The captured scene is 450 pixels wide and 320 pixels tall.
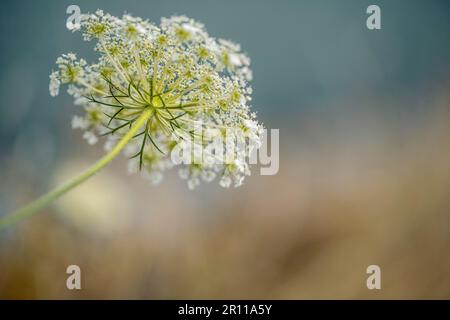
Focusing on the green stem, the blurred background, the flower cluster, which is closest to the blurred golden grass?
the blurred background

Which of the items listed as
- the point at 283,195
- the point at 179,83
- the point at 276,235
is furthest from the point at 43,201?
the point at 283,195

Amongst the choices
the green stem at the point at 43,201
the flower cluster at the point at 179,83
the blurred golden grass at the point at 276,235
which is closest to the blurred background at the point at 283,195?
the blurred golden grass at the point at 276,235

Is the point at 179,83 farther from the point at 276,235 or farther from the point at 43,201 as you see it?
the point at 276,235

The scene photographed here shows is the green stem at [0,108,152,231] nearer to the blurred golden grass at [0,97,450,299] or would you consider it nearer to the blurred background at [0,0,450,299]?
the blurred background at [0,0,450,299]

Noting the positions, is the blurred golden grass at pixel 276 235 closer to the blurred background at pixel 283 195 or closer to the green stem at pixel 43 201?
the blurred background at pixel 283 195

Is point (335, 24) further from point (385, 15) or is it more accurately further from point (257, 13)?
point (257, 13)

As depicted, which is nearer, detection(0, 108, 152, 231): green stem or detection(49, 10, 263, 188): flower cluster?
detection(0, 108, 152, 231): green stem
